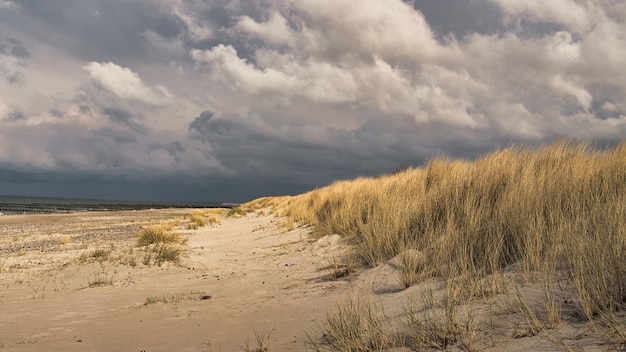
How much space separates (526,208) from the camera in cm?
616

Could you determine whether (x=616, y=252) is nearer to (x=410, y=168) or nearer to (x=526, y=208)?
(x=526, y=208)

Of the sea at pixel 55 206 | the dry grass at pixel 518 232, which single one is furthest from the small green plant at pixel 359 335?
the sea at pixel 55 206

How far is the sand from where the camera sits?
4.45 metres

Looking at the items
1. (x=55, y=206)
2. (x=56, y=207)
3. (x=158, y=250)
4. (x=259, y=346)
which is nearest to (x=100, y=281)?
(x=158, y=250)

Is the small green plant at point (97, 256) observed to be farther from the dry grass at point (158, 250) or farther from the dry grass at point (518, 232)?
the dry grass at point (518, 232)

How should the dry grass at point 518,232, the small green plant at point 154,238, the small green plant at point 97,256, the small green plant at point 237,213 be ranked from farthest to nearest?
the small green plant at point 237,213, the small green plant at point 154,238, the small green plant at point 97,256, the dry grass at point 518,232

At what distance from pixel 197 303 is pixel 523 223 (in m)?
4.85

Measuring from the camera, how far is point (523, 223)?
5590 millimetres

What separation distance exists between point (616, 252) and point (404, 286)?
2485 millimetres

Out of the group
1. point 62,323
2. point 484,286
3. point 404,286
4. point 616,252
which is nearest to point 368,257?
point 404,286

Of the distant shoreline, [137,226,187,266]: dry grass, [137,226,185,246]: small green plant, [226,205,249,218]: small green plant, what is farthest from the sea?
[137,226,187,266]: dry grass

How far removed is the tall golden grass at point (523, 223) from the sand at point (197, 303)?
52cm

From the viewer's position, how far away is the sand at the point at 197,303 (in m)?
4.45

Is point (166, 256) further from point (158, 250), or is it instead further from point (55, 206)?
point (55, 206)
